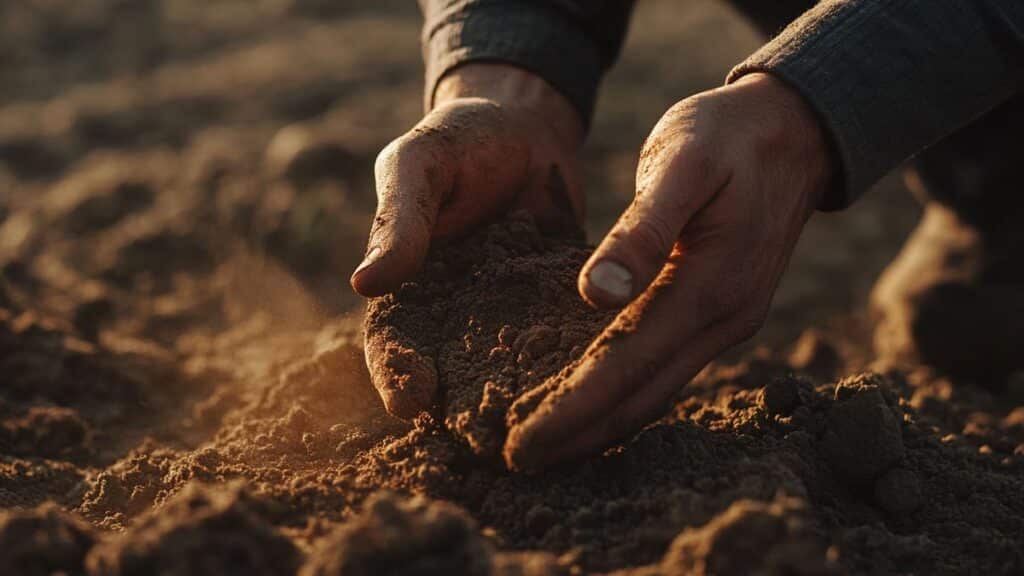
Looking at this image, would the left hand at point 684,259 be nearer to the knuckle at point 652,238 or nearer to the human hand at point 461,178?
the knuckle at point 652,238

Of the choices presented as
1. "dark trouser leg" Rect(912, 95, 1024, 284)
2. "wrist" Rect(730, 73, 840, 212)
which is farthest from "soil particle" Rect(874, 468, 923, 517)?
"dark trouser leg" Rect(912, 95, 1024, 284)

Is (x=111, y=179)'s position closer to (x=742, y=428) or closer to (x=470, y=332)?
(x=470, y=332)

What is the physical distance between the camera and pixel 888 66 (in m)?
1.78

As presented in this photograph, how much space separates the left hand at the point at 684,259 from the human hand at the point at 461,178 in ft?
1.09

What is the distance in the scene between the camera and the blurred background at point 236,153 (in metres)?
3.30

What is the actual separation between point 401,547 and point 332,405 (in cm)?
76

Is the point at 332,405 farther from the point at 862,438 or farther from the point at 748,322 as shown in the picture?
the point at 862,438

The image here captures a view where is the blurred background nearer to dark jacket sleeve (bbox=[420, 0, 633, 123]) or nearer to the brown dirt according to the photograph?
the brown dirt

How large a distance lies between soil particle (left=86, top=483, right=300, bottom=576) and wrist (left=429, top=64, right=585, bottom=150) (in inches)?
51.2

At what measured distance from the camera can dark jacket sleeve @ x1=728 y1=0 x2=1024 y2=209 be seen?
68.3 inches

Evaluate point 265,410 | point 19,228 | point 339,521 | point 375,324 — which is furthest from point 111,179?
point 339,521

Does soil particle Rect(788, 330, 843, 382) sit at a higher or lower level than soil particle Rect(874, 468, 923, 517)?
higher

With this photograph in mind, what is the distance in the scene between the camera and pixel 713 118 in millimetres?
1608

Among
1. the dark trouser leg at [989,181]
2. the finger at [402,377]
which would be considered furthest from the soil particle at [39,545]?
the dark trouser leg at [989,181]
